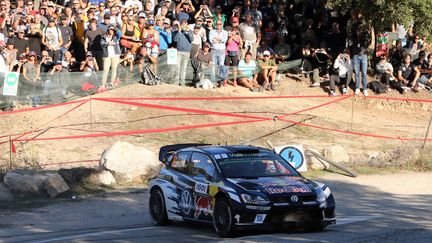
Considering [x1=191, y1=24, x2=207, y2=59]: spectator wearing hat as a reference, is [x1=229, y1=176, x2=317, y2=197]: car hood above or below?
below

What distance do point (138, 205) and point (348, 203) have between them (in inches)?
177

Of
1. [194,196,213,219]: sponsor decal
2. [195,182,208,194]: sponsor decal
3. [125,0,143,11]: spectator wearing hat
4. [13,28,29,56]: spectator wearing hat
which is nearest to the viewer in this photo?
[194,196,213,219]: sponsor decal

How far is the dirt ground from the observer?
23.5 metres

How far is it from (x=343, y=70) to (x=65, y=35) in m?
10.4

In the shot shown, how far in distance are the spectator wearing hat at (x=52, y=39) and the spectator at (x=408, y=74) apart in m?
13.4

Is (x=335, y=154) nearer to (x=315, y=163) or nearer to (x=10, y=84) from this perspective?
(x=315, y=163)

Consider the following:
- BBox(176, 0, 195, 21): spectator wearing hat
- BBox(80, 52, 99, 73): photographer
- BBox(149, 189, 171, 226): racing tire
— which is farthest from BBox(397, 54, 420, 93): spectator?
BBox(149, 189, 171, 226): racing tire

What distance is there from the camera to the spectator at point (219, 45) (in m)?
29.4

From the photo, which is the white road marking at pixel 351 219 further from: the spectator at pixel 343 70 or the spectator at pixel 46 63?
the spectator at pixel 343 70

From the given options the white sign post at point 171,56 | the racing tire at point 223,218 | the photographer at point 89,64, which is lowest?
the racing tire at point 223,218

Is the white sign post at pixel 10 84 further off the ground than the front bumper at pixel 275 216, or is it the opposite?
the white sign post at pixel 10 84

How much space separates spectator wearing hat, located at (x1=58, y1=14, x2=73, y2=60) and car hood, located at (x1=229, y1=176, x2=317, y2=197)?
530 inches

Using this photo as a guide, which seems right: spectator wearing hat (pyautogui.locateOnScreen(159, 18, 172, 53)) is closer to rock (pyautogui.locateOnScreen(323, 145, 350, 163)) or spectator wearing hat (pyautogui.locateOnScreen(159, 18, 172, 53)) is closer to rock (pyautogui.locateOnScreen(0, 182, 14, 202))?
rock (pyautogui.locateOnScreen(323, 145, 350, 163))

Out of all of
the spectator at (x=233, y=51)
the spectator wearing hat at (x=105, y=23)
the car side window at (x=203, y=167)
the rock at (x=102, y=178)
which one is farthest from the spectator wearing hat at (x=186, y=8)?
the car side window at (x=203, y=167)
